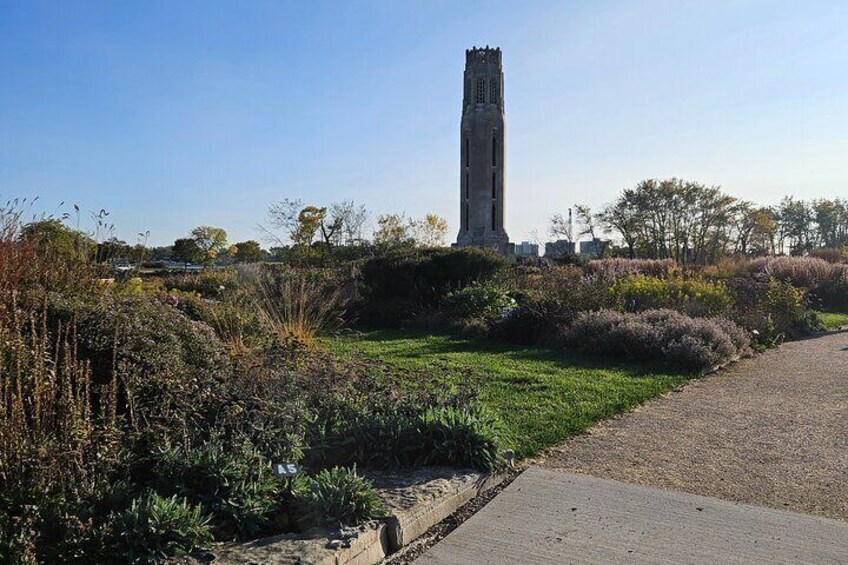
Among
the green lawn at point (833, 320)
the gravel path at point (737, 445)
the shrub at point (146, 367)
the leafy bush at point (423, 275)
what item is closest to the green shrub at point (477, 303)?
the leafy bush at point (423, 275)

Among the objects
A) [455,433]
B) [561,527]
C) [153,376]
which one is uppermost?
[153,376]

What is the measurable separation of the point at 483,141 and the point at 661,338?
55.7 m

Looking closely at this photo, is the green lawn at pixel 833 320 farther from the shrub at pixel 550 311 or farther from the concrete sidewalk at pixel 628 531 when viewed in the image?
the concrete sidewalk at pixel 628 531

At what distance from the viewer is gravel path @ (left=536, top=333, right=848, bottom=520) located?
4.37 m

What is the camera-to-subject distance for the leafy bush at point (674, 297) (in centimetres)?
1192

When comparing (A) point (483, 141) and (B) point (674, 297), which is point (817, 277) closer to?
(B) point (674, 297)

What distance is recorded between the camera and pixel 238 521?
330cm

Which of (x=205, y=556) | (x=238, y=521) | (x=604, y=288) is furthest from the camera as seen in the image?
(x=604, y=288)

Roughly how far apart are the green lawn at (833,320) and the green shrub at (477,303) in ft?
21.1

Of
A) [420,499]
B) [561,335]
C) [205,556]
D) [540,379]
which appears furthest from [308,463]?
[561,335]

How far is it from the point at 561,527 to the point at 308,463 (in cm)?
160

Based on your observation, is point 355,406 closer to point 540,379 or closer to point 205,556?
point 205,556

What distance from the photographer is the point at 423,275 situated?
14906 millimetres

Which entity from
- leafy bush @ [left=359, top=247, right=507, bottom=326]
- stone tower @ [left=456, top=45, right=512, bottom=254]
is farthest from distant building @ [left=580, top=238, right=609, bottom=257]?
leafy bush @ [left=359, top=247, right=507, bottom=326]
